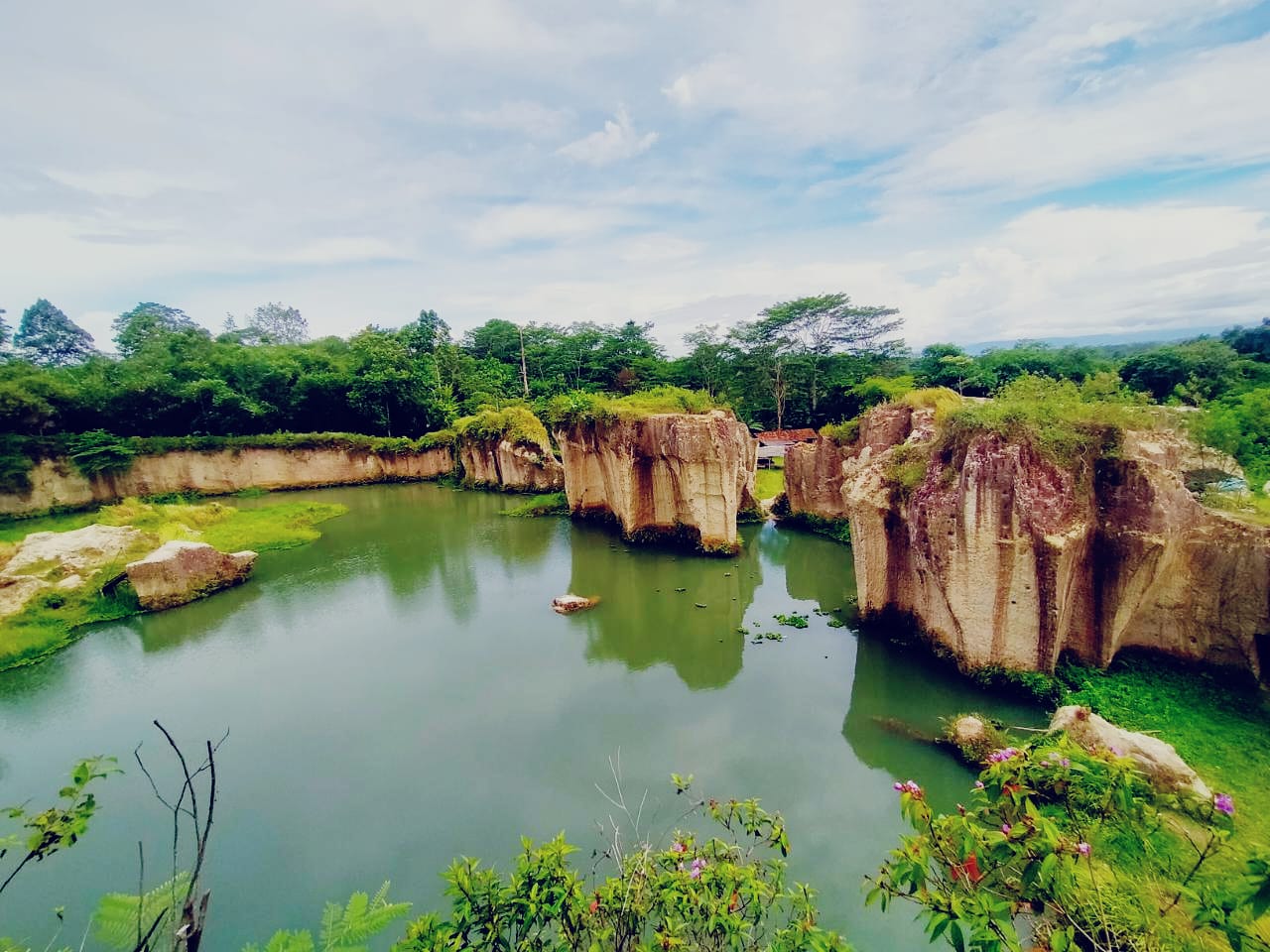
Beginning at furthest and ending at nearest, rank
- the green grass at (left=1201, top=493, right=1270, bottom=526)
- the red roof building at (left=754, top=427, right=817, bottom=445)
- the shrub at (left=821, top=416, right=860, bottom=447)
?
the red roof building at (left=754, top=427, right=817, bottom=445) < the shrub at (left=821, top=416, right=860, bottom=447) < the green grass at (left=1201, top=493, right=1270, bottom=526)

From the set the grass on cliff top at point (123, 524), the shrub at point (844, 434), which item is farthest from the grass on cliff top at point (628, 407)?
the grass on cliff top at point (123, 524)

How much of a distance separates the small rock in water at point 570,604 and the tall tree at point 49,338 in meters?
54.5

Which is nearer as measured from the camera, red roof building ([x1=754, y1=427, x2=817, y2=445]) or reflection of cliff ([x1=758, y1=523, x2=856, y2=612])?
reflection of cliff ([x1=758, y1=523, x2=856, y2=612])

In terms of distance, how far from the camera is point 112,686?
33.6 feet

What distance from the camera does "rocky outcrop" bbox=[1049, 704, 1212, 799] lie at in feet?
18.5

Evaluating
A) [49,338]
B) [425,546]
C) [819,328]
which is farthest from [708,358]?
[49,338]

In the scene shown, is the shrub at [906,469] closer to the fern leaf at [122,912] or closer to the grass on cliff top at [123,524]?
the fern leaf at [122,912]

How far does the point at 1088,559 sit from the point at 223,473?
1348 inches

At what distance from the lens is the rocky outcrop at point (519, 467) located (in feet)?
85.3

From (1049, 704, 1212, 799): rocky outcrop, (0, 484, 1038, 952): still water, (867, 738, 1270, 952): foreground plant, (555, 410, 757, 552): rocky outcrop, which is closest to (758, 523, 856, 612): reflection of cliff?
(0, 484, 1038, 952): still water

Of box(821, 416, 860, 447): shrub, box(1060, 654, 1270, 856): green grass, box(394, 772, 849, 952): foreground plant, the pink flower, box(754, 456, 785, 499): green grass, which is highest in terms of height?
box(821, 416, 860, 447): shrub

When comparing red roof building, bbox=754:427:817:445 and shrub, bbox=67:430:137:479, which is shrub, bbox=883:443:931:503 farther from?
shrub, bbox=67:430:137:479

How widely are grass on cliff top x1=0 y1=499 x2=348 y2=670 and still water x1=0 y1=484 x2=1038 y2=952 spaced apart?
746 millimetres

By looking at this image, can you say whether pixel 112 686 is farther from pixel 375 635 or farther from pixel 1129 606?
pixel 1129 606
